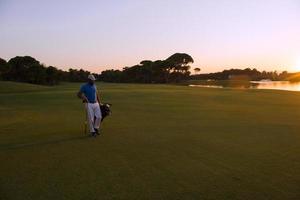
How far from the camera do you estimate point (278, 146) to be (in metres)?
10.1

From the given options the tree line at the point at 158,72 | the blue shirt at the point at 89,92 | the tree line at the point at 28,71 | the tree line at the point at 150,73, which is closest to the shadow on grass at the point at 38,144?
the blue shirt at the point at 89,92

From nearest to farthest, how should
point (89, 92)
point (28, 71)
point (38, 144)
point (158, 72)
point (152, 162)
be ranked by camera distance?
point (152, 162)
point (38, 144)
point (89, 92)
point (28, 71)
point (158, 72)

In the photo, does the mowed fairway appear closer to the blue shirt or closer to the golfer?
the golfer

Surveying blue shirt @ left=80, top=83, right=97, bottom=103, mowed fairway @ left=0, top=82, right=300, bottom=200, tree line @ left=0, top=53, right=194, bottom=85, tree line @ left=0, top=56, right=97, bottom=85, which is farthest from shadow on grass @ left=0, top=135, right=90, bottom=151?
tree line @ left=0, top=53, right=194, bottom=85

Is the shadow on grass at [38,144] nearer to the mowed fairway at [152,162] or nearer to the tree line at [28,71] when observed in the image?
the mowed fairway at [152,162]

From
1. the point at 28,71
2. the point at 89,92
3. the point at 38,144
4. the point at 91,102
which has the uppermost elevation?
the point at 28,71

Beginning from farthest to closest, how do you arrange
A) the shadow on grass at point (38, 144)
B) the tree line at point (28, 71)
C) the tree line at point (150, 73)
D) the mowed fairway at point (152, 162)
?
the tree line at point (150, 73) → the tree line at point (28, 71) → the shadow on grass at point (38, 144) → the mowed fairway at point (152, 162)

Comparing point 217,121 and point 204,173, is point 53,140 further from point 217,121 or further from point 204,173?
point 217,121

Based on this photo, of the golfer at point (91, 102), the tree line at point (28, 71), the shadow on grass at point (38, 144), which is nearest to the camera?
the shadow on grass at point (38, 144)

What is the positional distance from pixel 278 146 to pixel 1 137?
9396mm

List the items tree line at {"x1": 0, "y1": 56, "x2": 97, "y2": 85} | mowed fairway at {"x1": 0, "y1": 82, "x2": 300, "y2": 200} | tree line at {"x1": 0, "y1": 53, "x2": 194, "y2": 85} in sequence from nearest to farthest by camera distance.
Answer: mowed fairway at {"x1": 0, "y1": 82, "x2": 300, "y2": 200}, tree line at {"x1": 0, "y1": 56, "x2": 97, "y2": 85}, tree line at {"x1": 0, "y1": 53, "x2": 194, "y2": 85}

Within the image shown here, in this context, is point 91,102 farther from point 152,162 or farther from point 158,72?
point 158,72

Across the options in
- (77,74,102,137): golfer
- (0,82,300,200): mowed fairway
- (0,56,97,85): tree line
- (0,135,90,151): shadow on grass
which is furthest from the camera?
(0,56,97,85): tree line

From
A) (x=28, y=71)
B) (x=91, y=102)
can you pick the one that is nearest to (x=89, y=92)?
(x=91, y=102)
